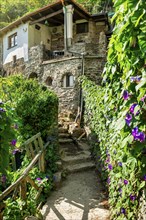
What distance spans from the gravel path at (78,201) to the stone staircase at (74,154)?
0.56 metres

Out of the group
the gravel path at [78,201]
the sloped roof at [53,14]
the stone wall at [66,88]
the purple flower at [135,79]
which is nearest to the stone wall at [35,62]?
the stone wall at [66,88]

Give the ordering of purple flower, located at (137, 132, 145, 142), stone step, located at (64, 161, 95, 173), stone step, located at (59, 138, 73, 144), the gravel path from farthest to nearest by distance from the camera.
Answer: stone step, located at (59, 138, 73, 144)
stone step, located at (64, 161, 95, 173)
the gravel path
purple flower, located at (137, 132, 145, 142)

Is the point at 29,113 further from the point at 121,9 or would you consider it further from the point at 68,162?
the point at 121,9

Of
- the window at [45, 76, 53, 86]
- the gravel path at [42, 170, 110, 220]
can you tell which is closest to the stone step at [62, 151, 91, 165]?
the gravel path at [42, 170, 110, 220]

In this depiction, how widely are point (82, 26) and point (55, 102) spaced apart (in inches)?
452

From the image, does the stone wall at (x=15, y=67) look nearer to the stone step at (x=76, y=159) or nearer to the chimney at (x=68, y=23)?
the chimney at (x=68, y=23)

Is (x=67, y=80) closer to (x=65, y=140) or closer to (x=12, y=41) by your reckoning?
(x=65, y=140)

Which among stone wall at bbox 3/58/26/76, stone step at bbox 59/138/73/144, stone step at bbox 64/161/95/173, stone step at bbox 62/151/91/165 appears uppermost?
stone wall at bbox 3/58/26/76

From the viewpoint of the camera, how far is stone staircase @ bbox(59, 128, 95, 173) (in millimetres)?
6813

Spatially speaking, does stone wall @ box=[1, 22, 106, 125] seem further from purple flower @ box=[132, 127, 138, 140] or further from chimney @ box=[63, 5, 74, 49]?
purple flower @ box=[132, 127, 138, 140]

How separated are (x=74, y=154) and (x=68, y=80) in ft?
20.4

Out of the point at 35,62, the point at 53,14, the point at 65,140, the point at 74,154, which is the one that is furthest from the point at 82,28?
the point at 74,154

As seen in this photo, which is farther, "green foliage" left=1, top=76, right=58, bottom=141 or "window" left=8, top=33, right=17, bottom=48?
"window" left=8, top=33, right=17, bottom=48

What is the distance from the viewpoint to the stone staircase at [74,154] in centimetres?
681
